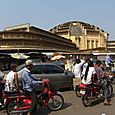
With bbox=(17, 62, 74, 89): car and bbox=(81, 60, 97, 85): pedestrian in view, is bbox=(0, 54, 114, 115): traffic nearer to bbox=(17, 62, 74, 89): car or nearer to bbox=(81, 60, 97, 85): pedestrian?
bbox=(81, 60, 97, 85): pedestrian

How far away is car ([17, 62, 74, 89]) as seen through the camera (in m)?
A: 13.5

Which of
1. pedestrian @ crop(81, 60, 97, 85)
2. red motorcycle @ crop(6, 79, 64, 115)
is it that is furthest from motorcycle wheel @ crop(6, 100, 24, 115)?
pedestrian @ crop(81, 60, 97, 85)

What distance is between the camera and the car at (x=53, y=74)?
13484 mm

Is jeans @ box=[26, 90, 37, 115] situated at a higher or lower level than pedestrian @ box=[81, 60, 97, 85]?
lower

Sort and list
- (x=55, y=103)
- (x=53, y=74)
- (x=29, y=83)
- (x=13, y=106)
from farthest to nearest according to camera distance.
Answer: (x=53, y=74)
(x=55, y=103)
(x=13, y=106)
(x=29, y=83)

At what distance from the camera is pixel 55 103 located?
939 cm

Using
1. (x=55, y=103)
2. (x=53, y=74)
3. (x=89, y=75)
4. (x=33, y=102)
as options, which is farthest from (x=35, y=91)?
(x=53, y=74)

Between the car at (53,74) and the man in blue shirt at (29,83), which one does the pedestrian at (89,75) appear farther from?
the car at (53,74)

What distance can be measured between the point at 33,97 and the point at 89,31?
3282 inches

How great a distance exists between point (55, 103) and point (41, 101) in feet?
2.49

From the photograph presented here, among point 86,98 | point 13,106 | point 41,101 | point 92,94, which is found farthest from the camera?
point 92,94

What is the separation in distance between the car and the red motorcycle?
4.09 m

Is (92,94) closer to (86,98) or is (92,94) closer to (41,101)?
(86,98)

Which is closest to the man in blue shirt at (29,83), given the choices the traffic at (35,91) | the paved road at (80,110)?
the traffic at (35,91)
